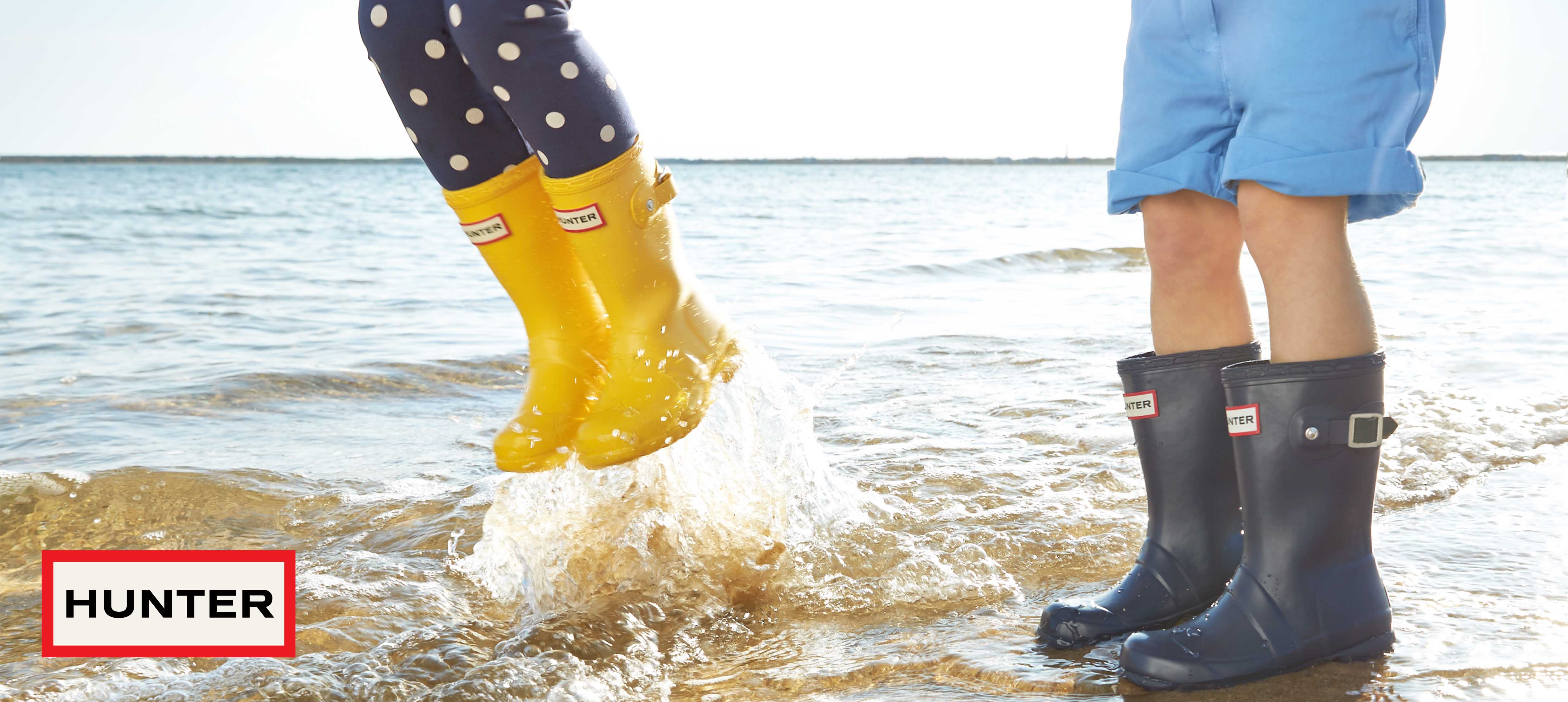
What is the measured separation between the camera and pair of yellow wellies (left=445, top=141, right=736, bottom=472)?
4.81 feet

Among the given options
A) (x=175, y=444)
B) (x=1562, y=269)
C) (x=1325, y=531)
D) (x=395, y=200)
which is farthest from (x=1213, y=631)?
(x=395, y=200)

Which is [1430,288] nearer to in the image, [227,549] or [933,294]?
[933,294]

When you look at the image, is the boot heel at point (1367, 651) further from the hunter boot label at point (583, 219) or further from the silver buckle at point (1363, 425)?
the hunter boot label at point (583, 219)

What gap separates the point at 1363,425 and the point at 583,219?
98 centimetres

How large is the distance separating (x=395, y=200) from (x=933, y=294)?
20.3 m

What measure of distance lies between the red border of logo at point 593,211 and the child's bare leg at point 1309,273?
0.79 meters

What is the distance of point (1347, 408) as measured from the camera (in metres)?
1.30

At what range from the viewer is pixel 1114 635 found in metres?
1.44

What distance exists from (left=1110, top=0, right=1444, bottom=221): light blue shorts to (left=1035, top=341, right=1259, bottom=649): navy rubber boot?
0.28 meters

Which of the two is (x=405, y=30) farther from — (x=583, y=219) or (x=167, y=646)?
(x=167, y=646)

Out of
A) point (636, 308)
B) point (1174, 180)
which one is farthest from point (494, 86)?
point (1174, 180)

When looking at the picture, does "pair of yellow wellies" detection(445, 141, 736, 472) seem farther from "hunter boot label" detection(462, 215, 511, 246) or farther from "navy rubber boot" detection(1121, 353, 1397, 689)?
"navy rubber boot" detection(1121, 353, 1397, 689)

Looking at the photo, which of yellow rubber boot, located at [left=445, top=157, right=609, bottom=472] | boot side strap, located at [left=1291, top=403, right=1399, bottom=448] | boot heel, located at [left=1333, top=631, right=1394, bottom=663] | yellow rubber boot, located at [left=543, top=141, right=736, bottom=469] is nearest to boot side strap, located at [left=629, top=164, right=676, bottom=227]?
yellow rubber boot, located at [left=543, top=141, right=736, bottom=469]

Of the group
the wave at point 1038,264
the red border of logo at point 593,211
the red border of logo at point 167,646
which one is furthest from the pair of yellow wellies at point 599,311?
the wave at point 1038,264
